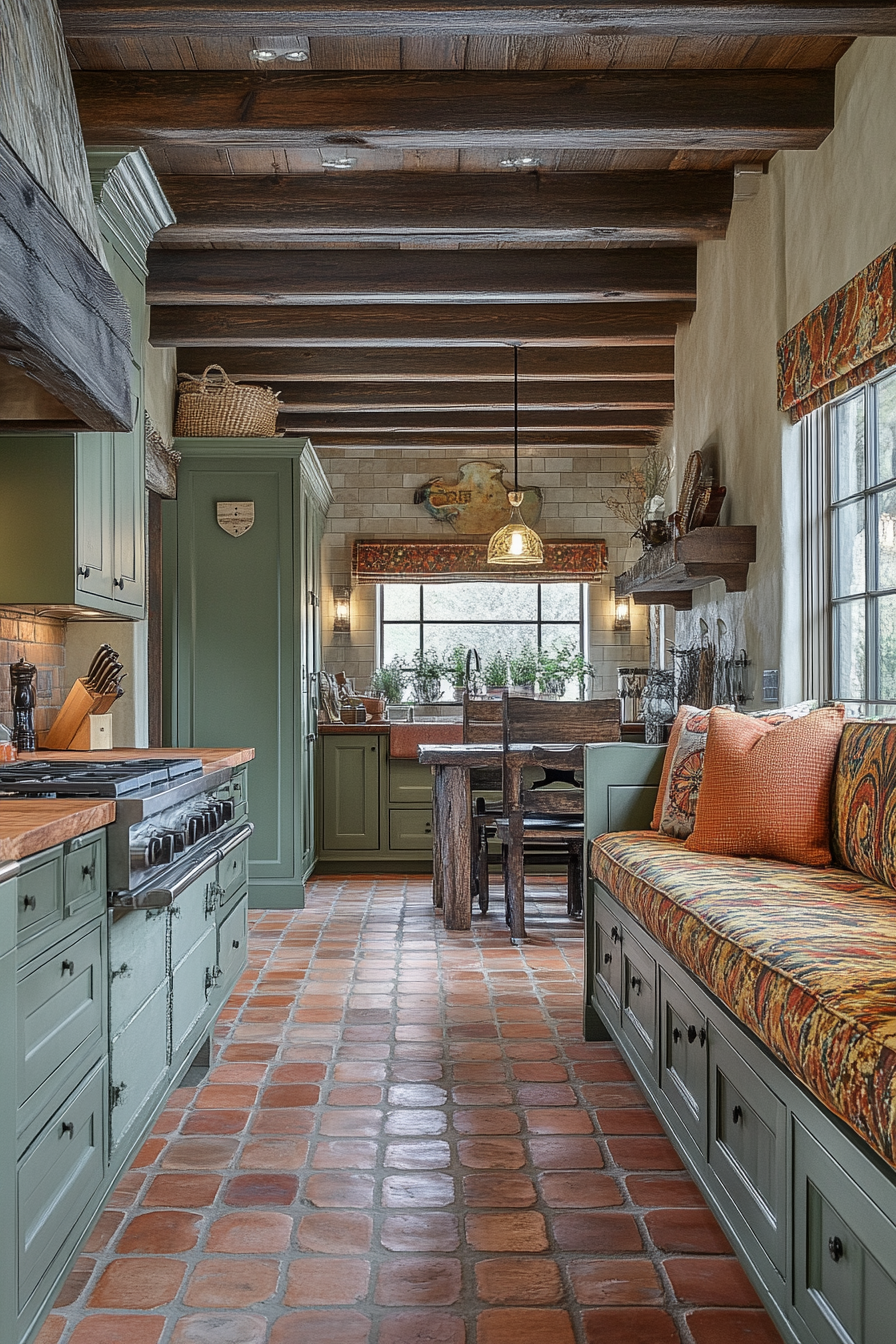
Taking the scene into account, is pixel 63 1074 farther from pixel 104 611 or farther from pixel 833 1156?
pixel 104 611

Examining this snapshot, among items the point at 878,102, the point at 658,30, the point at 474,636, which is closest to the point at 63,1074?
the point at 658,30

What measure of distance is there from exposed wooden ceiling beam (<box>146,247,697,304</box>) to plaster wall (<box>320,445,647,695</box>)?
349 centimetres

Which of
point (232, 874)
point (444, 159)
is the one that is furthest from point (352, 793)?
point (444, 159)

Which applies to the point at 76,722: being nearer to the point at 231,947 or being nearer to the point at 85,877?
the point at 231,947

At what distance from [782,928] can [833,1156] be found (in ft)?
1.89

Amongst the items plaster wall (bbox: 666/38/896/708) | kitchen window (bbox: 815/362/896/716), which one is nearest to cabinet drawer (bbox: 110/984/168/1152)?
kitchen window (bbox: 815/362/896/716)

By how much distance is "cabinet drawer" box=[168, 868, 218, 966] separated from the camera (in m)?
2.77

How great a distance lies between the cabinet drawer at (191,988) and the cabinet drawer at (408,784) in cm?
341

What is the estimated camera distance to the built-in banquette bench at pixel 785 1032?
1419 millimetres

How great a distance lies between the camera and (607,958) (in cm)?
326

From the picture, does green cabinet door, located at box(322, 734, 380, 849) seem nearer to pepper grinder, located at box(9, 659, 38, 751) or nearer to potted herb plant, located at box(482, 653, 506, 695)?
potted herb plant, located at box(482, 653, 506, 695)

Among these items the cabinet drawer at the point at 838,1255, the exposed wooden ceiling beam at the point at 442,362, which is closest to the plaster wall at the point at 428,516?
the exposed wooden ceiling beam at the point at 442,362

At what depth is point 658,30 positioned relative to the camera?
9.73ft

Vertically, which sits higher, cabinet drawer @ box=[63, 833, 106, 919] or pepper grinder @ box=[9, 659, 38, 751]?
pepper grinder @ box=[9, 659, 38, 751]
